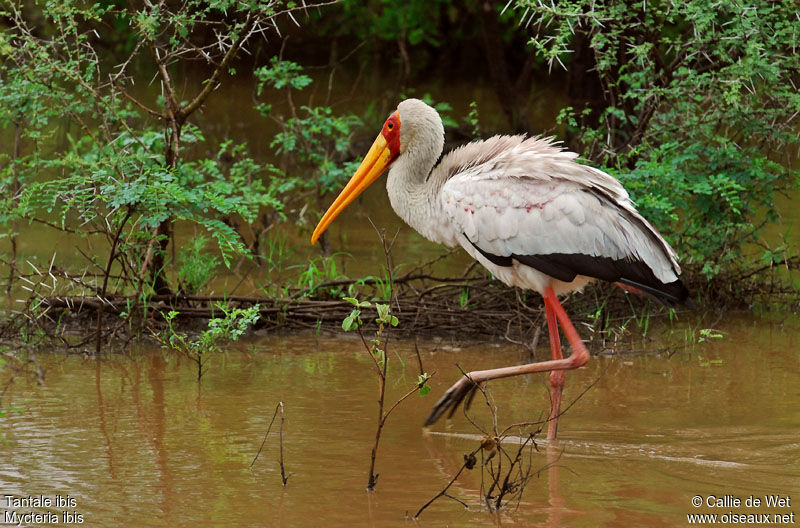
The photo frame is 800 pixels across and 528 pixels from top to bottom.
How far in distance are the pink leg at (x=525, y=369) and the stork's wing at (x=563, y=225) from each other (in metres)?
0.22

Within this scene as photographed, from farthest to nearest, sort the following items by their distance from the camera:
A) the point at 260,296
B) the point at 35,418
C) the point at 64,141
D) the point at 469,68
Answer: the point at 469,68 < the point at 64,141 < the point at 260,296 < the point at 35,418

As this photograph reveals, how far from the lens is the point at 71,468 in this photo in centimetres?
429

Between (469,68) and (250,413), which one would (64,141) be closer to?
(250,413)

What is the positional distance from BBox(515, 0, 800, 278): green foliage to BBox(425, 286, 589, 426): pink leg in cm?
131

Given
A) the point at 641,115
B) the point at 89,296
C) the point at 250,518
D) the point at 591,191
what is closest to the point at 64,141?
the point at 89,296

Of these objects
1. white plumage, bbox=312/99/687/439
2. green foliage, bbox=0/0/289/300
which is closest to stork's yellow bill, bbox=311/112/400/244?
green foliage, bbox=0/0/289/300

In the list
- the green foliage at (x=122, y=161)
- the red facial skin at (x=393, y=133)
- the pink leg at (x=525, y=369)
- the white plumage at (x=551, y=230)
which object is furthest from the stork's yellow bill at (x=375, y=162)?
the pink leg at (x=525, y=369)

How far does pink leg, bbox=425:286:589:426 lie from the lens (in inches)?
196

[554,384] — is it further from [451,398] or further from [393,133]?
[393,133]

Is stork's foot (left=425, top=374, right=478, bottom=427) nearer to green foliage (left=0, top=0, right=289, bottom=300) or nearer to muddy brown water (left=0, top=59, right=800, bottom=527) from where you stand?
muddy brown water (left=0, top=59, right=800, bottom=527)

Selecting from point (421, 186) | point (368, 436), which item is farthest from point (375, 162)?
point (368, 436)

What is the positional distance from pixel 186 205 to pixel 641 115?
2.84 m

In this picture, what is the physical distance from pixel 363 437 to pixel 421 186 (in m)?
1.34

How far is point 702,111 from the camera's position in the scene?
690cm
